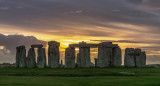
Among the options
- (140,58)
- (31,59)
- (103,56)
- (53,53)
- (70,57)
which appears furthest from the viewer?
(140,58)

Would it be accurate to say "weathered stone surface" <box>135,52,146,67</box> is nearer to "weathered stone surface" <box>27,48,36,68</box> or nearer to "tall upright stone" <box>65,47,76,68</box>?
"tall upright stone" <box>65,47,76,68</box>

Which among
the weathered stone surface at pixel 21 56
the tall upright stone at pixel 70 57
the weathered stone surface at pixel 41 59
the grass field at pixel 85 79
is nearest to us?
the grass field at pixel 85 79

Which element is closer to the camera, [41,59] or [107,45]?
[41,59]

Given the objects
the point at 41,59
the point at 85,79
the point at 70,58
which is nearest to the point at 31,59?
the point at 41,59

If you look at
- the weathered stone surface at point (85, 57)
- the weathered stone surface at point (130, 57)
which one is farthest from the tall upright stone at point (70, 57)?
the weathered stone surface at point (130, 57)

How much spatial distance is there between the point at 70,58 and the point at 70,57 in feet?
0.65

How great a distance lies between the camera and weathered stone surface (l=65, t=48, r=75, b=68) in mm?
45750

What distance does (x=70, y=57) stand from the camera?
151 ft

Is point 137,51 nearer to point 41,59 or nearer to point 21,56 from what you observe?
point 41,59

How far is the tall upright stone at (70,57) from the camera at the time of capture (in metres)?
45.7

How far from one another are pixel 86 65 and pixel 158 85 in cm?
2802

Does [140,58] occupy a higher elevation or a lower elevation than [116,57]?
lower

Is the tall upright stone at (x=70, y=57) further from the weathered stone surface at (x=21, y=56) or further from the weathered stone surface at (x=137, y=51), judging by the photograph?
→ the weathered stone surface at (x=137, y=51)

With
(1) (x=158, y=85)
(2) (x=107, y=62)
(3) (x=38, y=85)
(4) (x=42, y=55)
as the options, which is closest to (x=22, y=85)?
(3) (x=38, y=85)
